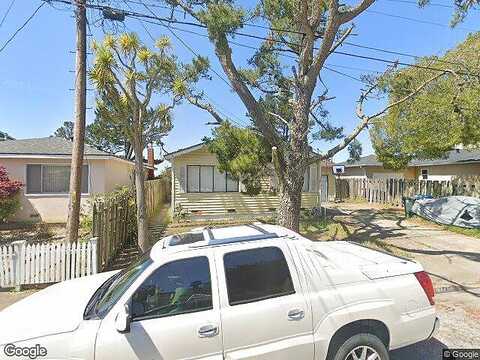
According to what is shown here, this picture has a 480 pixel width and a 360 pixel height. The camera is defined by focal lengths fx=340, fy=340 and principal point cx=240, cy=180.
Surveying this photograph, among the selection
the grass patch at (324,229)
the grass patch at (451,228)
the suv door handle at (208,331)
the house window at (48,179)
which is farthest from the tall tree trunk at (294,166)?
the house window at (48,179)

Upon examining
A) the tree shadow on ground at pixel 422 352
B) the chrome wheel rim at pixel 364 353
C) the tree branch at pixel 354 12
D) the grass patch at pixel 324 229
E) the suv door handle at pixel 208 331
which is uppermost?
the tree branch at pixel 354 12

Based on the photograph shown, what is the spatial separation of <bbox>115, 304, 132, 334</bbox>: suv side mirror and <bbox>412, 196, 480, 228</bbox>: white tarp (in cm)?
1369

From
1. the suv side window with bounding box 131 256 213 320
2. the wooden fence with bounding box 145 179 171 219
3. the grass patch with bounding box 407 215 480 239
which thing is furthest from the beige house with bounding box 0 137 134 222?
the grass patch with bounding box 407 215 480 239

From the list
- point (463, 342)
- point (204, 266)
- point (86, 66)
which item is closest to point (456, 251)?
point (463, 342)

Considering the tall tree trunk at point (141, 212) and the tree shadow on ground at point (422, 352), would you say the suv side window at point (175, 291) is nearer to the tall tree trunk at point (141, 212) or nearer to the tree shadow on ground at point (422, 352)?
the tree shadow on ground at point (422, 352)

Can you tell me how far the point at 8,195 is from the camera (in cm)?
1252

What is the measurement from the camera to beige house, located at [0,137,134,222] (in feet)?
44.3

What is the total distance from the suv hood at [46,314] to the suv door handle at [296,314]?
1846 mm

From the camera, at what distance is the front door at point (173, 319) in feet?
9.11

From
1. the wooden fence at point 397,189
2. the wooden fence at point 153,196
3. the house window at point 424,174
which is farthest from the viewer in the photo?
the house window at point 424,174

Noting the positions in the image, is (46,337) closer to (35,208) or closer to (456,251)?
(456,251)

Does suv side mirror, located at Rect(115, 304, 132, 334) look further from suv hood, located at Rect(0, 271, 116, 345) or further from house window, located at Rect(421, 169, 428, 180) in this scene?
house window, located at Rect(421, 169, 428, 180)

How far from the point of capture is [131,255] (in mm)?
9055

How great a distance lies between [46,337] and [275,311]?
1.92m
